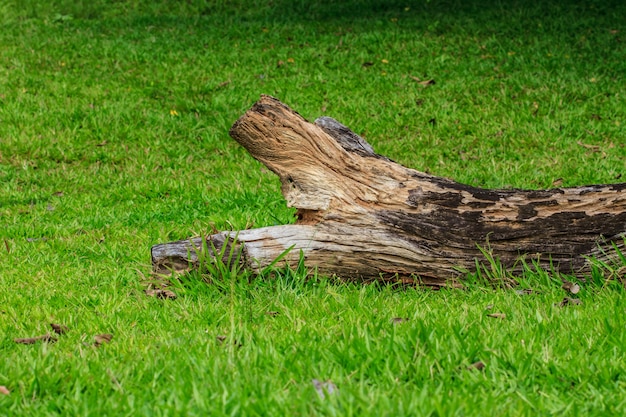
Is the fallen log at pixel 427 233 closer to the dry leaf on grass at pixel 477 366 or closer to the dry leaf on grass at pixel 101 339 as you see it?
the dry leaf on grass at pixel 101 339

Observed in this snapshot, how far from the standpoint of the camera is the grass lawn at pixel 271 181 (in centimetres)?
295

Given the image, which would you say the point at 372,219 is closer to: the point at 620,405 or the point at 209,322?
the point at 209,322

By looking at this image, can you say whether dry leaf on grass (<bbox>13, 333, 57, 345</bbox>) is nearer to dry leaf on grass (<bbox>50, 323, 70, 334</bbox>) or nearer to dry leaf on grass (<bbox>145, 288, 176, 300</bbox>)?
dry leaf on grass (<bbox>50, 323, 70, 334</bbox>)

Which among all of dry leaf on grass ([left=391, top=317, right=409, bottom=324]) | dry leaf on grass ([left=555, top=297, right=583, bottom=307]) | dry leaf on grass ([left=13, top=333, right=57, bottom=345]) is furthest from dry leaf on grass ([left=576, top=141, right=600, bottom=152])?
dry leaf on grass ([left=13, top=333, right=57, bottom=345])

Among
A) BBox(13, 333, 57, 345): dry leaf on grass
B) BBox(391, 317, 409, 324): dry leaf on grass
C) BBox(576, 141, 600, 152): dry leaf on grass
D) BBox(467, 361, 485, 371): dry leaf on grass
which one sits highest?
BBox(467, 361, 485, 371): dry leaf on grass

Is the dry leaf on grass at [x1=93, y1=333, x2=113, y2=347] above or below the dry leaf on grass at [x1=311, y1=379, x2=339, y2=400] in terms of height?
below

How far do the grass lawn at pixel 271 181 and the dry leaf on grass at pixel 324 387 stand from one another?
0.02 m

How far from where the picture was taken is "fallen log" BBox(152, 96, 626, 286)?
460 centimetres

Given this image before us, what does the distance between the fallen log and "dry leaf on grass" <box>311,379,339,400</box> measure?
1.82m

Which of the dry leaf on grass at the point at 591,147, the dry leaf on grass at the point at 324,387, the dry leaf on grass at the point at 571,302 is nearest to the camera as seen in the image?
the dry leaf on grass at the point at 324,387

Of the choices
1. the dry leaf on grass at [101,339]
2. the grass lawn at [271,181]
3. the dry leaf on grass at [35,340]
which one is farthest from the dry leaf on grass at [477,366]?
the dry leaf on grass at [35,340]

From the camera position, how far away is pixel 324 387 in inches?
108

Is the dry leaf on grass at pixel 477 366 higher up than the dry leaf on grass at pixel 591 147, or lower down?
higher up

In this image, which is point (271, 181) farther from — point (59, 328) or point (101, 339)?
point (101, 339)
